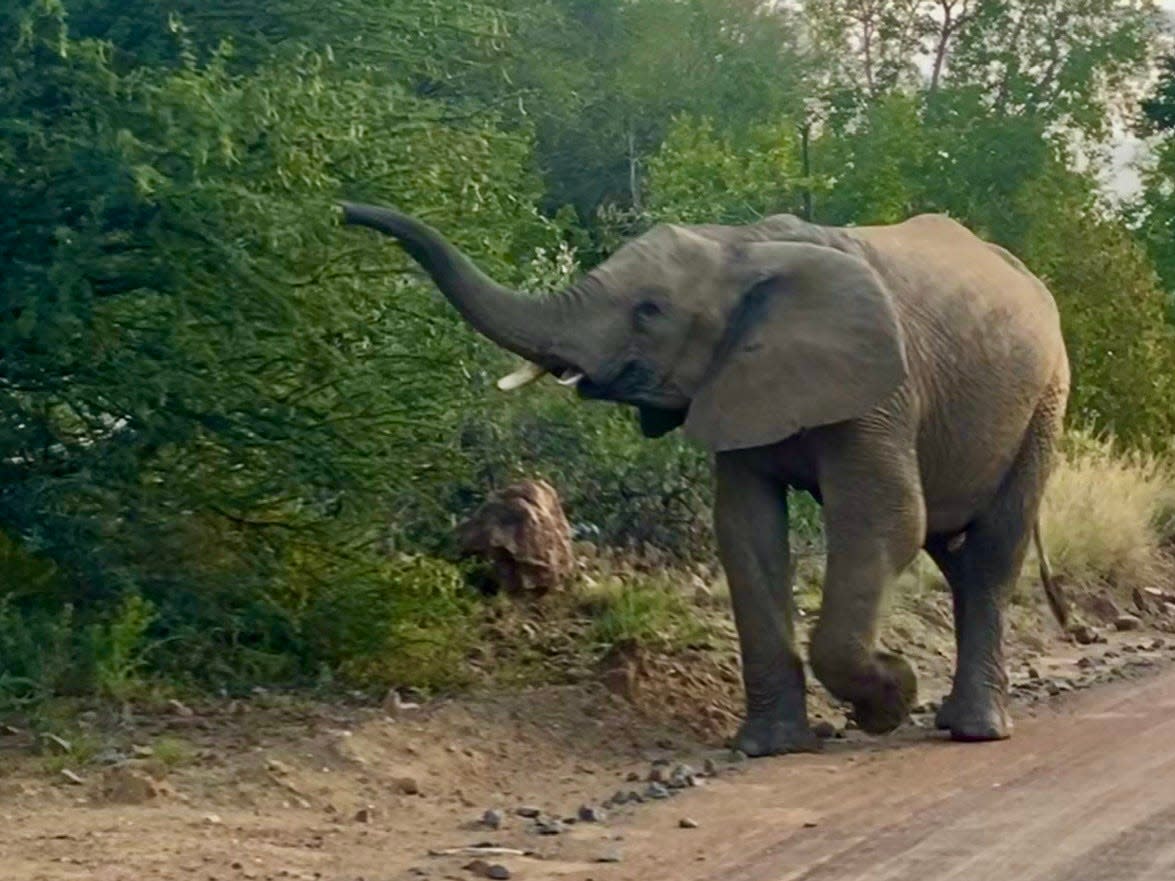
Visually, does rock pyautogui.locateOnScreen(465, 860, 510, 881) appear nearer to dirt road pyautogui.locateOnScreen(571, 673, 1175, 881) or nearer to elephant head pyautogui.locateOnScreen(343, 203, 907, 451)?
dirt road pyautogui.locateOnScreen(571, 673, 1175, 881)

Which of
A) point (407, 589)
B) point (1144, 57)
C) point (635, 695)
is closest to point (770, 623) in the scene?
point (635, 695)

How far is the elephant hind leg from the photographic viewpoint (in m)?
12.4

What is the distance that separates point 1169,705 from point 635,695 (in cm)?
279

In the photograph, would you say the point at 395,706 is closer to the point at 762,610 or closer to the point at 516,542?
the point at 762,610

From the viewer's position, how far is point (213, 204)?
10.4m

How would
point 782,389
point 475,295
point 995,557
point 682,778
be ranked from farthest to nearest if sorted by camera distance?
point 995,557 < point 782,389 < point 475,295 < point 682,778

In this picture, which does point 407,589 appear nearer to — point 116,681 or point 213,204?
point 116,681

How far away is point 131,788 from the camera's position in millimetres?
9562

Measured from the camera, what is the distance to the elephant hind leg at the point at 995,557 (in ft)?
40.6

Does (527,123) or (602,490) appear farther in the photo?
(602,490)

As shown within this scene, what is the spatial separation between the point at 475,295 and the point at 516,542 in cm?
288

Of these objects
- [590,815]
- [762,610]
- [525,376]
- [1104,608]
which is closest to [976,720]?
[762,610]

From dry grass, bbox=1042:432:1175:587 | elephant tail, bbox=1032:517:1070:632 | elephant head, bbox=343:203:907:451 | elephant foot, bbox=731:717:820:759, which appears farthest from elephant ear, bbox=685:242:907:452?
dry grass, bbox=1042:432:1175:587

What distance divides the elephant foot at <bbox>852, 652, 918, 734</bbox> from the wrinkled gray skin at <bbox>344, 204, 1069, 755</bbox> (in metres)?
0.01
